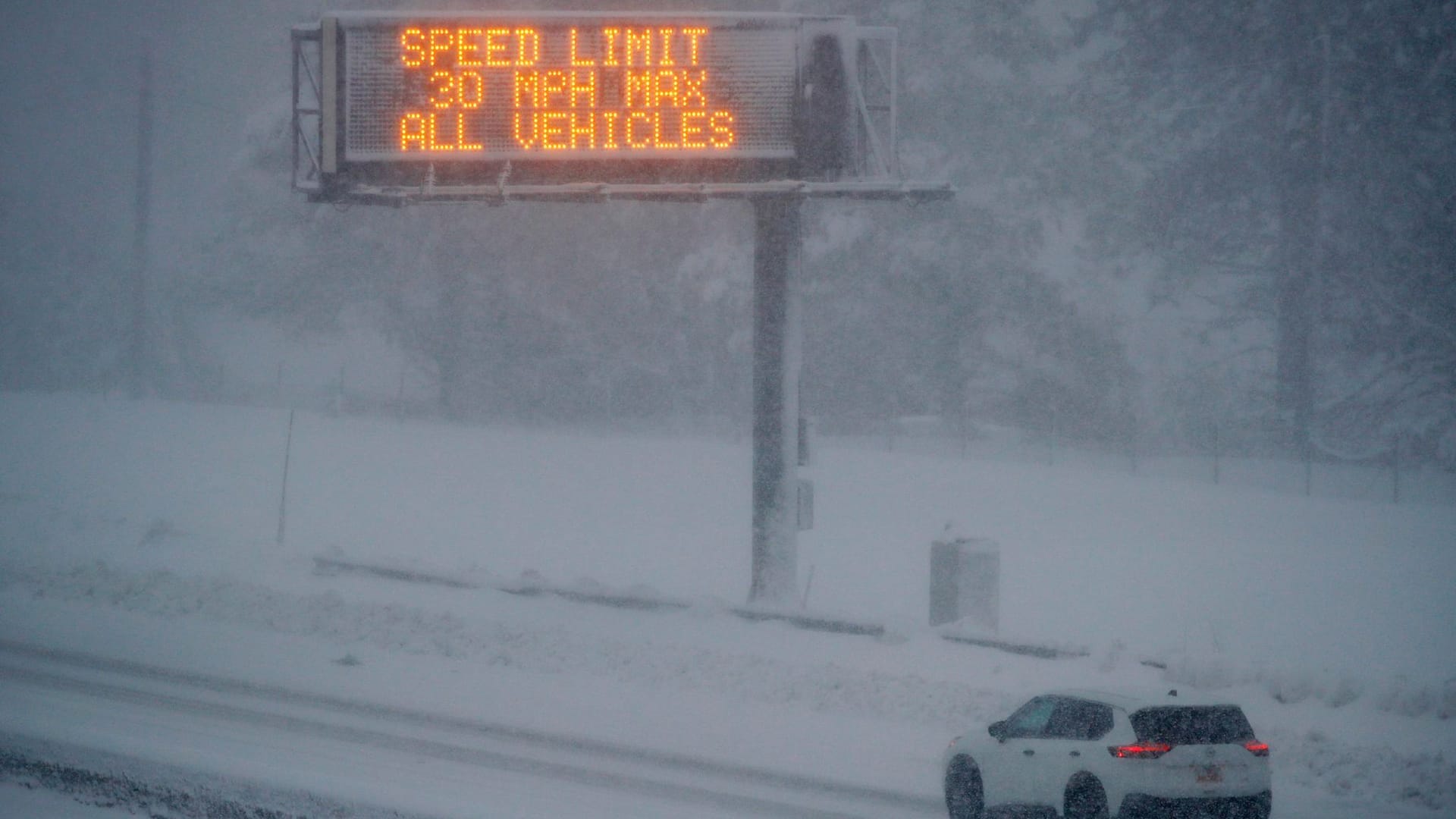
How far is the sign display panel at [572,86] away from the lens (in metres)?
14.1

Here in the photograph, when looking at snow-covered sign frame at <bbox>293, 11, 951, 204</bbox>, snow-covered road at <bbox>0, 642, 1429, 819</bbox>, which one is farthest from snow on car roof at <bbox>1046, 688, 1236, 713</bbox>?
snow-covered sign frame at <bbox>293, 11, 951, 204</bbox>

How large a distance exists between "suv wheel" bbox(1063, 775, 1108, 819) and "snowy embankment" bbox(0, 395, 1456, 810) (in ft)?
6.41

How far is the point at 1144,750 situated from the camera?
786 centimetres

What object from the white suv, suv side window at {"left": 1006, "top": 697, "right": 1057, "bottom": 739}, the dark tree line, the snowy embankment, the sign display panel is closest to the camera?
the white suv

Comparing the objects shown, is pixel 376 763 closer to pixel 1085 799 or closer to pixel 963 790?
pixel 963 790

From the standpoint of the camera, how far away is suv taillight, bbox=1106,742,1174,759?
7.84 metres

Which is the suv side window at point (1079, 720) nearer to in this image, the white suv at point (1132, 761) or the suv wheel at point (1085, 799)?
the white suv at point (1132, 761)

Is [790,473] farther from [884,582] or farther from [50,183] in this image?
[50,183]

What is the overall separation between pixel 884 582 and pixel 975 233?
18.4 m

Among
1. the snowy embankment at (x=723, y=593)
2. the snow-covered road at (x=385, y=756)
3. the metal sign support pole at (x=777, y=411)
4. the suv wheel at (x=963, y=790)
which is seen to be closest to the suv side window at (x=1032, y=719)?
the suv wheel at (x=963, y=790)

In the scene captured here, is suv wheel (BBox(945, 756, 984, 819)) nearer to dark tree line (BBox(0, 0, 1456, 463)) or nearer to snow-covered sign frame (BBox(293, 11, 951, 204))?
snow-covered sign frame (BBox(293, 11, 951, 204))

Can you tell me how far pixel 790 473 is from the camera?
16703 mm

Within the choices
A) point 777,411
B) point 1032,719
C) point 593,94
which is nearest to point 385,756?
point 1032,719

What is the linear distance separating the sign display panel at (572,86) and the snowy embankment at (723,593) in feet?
16.8
